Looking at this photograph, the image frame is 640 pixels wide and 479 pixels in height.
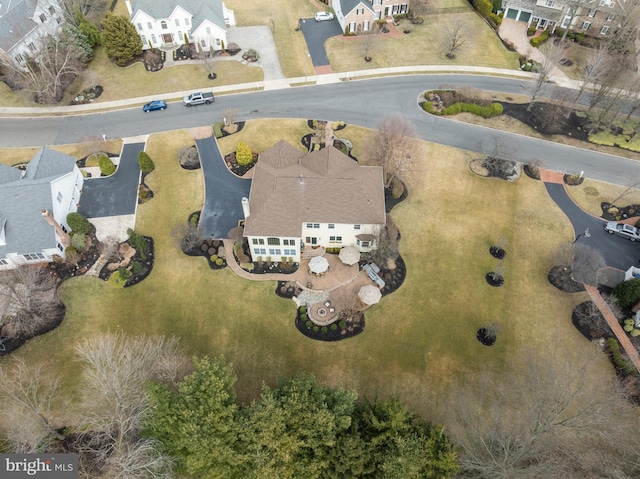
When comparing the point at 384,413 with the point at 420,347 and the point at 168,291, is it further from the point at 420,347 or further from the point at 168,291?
the point at 168,291

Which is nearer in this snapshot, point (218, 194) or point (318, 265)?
point (318, 265)

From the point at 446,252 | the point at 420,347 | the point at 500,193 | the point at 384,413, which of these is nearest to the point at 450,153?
the point at 500,193

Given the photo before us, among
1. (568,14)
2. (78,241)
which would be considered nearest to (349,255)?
(78,241)

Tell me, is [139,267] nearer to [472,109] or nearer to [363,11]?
[472,109]

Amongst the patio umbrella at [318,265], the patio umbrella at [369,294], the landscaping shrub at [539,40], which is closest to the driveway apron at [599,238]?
the patio umbrella at [369,294]

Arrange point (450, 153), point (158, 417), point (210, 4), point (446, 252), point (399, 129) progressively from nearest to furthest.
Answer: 1. point (158, 417)
2. point (446, 252)
3. point (399, 129)
4. point (450, 153)
5. point (210, 4)

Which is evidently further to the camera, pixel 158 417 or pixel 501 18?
pixel 501 18

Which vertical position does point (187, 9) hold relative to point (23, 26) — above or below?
above
